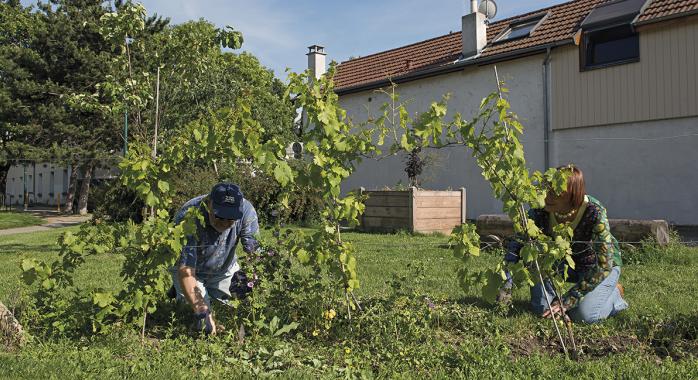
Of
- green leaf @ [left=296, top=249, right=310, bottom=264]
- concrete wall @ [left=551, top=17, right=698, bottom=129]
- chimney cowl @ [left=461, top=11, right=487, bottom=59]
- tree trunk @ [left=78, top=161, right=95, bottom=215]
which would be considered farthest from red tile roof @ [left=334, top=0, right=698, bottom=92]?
tree trunk @ [left=78, top=161, right=95, bottom=215]

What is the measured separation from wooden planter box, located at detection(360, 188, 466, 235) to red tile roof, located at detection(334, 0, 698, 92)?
2740 millimetres

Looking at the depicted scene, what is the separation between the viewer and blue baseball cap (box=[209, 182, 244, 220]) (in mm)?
3703

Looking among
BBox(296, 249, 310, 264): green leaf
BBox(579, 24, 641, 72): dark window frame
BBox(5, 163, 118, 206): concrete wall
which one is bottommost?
BBox(296, 249, 310, 264): green leaf

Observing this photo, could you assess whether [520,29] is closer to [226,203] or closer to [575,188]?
[575,188]

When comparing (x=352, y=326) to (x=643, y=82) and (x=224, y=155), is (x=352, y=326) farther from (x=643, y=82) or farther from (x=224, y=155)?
(x=643, y=82)

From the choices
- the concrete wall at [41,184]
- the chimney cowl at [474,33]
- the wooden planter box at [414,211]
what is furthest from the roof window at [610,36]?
the concrete wall at [41,184]

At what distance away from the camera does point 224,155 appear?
363cm

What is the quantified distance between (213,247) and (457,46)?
619 inches

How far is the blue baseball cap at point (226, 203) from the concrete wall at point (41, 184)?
120ft

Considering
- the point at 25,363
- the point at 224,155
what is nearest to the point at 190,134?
the point at 224,155

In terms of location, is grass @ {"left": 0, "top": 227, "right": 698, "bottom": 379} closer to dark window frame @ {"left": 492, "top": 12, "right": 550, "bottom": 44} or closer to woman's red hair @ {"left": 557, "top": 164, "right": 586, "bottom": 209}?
woman's red hair @ {"left": 557, "top": 164, "right": 586, "bottom": 209}

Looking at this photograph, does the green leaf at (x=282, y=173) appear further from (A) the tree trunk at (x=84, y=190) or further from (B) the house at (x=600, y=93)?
(A) the tree trunk at (x=84, y=190)

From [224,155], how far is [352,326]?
1.40 meters

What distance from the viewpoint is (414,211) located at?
11.5m
